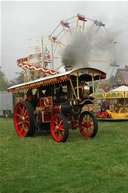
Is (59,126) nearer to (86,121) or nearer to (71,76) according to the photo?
(86,121)

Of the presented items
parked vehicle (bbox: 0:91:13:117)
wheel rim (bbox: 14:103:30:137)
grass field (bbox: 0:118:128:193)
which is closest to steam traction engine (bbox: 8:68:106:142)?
wheel rim (bbox: 14:103:30:137)

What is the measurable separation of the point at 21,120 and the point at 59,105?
1914 millimetres

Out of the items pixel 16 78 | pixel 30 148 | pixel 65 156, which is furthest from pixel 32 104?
pixel 16 78

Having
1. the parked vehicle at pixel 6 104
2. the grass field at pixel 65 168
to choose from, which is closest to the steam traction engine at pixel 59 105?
the grass field at pixel 65 168

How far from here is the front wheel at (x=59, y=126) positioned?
6688 millimetres

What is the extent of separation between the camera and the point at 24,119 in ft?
27.5

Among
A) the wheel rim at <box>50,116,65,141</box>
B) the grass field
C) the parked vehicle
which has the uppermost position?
the parked vehicle

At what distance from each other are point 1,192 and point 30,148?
2840 millimetres

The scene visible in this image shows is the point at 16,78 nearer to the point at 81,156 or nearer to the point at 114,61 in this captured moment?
the point at 114,61

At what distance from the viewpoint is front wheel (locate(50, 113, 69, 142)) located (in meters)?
6.69

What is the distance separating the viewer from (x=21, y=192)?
10.8 ft

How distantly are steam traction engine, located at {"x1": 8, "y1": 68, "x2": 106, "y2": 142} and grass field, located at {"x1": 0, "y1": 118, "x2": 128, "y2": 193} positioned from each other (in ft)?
3.14

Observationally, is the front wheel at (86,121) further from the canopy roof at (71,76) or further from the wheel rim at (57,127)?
the canopy roof at (71,76)

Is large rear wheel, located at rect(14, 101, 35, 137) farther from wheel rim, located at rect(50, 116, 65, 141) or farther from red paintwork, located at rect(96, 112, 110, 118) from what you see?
red paintwork, located at rect(96, 112, 110, 118)
